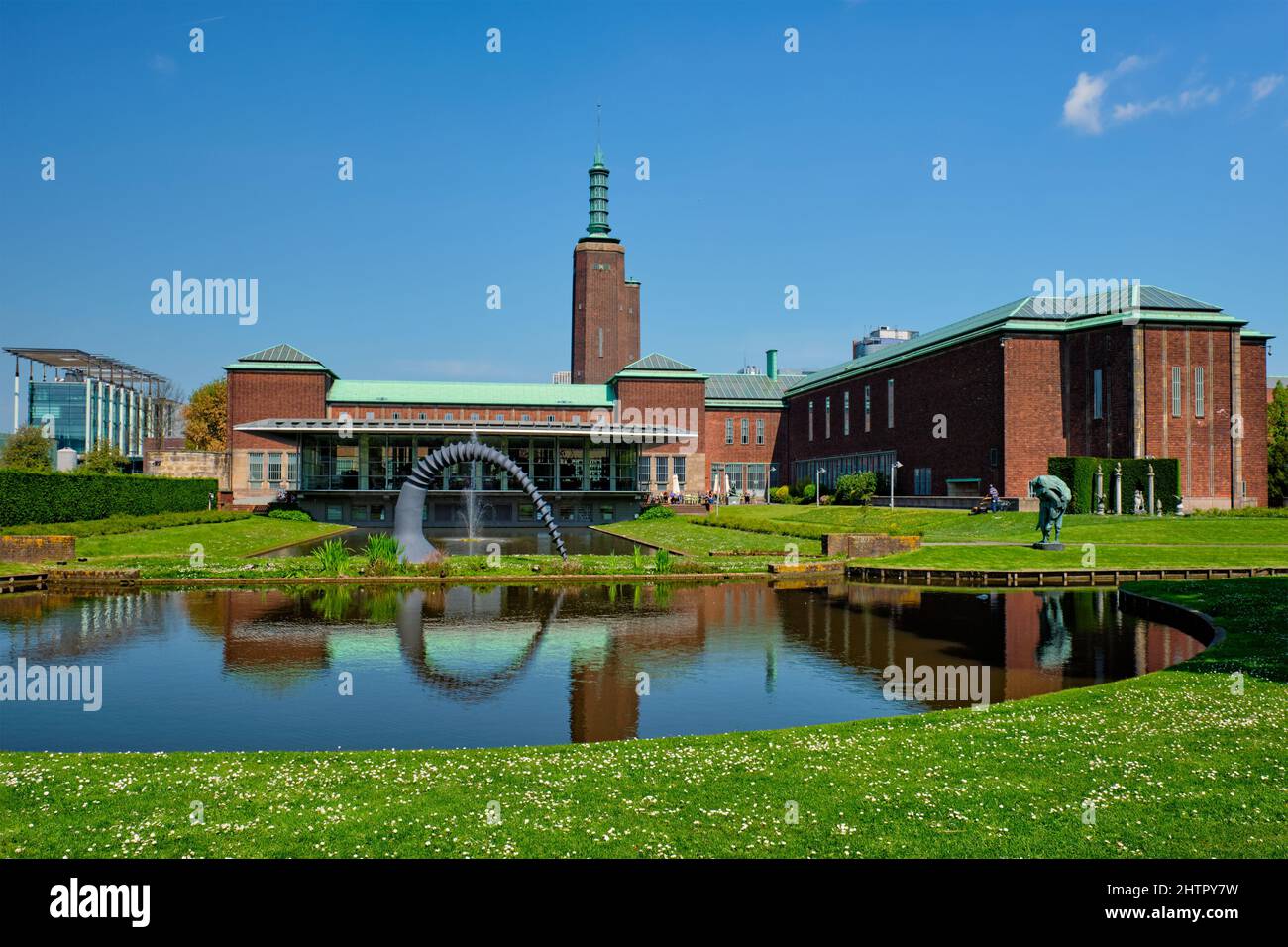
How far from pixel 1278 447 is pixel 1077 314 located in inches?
1005

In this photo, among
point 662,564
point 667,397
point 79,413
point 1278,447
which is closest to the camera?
point 662,564

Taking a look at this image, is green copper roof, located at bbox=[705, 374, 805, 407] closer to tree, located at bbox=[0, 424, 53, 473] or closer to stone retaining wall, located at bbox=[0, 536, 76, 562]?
tree, located at bbox=[0, 424, 53, 473]

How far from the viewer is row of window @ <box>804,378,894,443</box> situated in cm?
6756

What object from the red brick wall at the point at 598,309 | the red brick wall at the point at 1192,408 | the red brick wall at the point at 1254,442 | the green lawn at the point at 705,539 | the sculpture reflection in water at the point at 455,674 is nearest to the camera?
the sculpture reflection in water at the point at 455,674

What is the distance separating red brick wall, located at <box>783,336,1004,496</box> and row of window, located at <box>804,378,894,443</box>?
42 centimetres

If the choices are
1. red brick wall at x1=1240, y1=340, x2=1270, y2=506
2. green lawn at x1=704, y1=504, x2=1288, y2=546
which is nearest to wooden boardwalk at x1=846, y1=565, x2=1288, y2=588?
green lawn at x1=704, y1=504, x2=1288, y2=546

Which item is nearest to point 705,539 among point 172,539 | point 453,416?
point 172,539

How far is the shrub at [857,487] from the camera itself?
66.3 meters

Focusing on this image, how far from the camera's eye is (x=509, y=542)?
1720 inches

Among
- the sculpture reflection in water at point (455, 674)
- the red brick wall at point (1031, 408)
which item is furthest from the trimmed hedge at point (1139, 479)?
the sculpture reflection in water at point (455, 674)

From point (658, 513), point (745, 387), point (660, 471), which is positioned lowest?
point (658, 513)

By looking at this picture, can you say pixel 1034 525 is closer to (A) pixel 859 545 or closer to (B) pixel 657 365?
(A) pixel 859 545

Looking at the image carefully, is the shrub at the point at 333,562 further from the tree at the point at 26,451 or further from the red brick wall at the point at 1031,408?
the tree at the point at 26,451

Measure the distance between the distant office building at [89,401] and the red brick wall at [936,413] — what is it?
2809 inches
